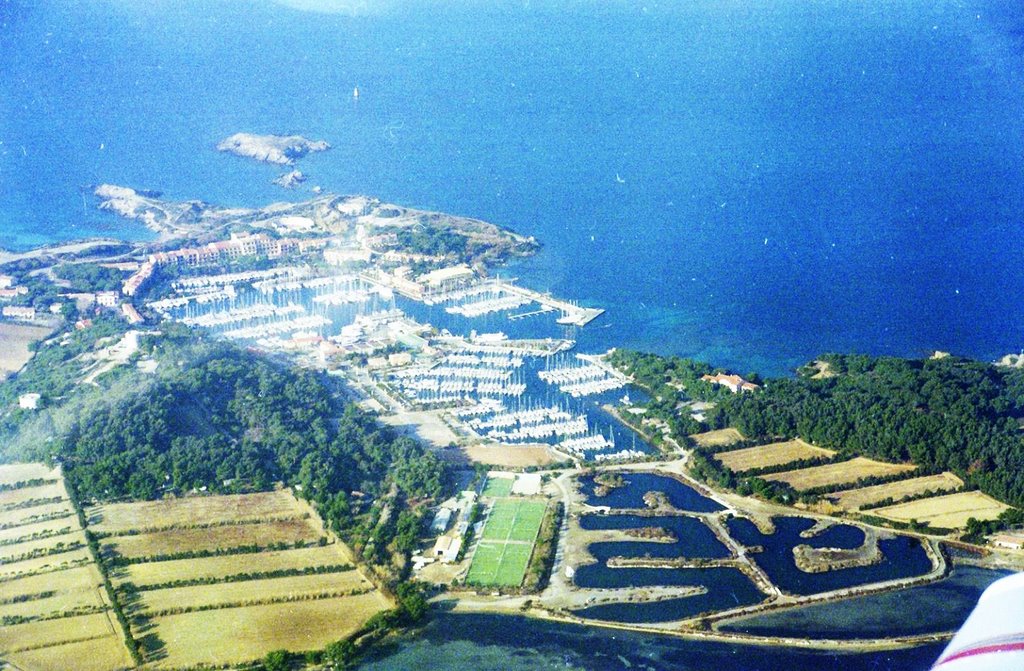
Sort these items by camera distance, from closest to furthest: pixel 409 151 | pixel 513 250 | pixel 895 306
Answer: pixel 895 306 → pixel 513 250 → pixel 409 151

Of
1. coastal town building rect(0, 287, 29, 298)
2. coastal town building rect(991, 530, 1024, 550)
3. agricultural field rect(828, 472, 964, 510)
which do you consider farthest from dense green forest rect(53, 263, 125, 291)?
coastal town building rect(991, 530, 1024, 550)

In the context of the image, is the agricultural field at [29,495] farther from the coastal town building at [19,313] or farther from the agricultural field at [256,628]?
the coastal town building at [19,313]

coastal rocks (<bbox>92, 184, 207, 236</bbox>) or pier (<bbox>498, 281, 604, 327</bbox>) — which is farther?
coastal rocks (<bbox>92, 184, 207, 236</bbox>)

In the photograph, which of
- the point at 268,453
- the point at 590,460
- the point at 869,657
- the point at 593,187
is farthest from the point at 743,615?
the point at 593,187

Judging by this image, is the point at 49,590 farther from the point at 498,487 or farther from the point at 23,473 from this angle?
the point at 498,487

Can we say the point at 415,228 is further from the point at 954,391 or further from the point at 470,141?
the point at 954,391

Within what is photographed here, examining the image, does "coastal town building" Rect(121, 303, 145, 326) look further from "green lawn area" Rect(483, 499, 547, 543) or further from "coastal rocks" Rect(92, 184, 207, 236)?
"green lawn area" Rect(483, 499, 547, 543)
